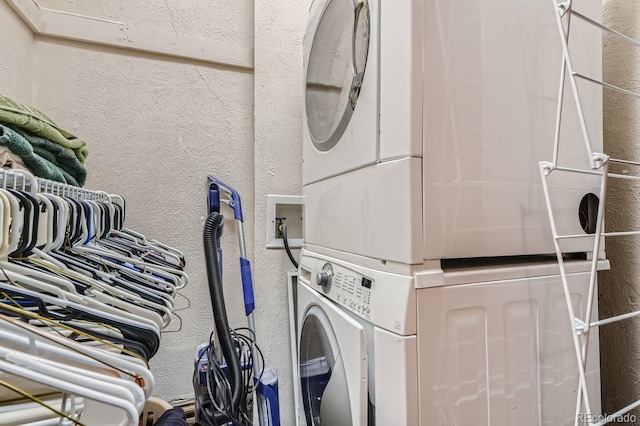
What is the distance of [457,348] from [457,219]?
0.26m

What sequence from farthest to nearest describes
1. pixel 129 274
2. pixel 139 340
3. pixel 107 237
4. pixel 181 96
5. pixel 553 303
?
pixel 181 96 < pixel 107 237 < pixel 129 274 < pixel 553 303 < pixel 139 340

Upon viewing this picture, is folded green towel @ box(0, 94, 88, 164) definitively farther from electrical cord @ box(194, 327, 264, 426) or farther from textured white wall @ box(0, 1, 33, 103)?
electrical cord @ box(194, 327, 264, 426)

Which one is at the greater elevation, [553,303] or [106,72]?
[106,72]

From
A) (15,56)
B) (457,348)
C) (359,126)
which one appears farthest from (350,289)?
(15,56)

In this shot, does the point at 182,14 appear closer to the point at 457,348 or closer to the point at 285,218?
the point at 285,218

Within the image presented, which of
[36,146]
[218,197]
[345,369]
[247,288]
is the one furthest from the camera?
[218,197]

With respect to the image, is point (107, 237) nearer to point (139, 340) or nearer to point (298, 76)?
point (139, 340)

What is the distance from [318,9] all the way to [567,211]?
3.27 ft

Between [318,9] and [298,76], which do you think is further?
[298,76]

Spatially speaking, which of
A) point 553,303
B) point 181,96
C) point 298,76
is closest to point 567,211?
point 553,303

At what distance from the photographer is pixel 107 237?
3.49 feet

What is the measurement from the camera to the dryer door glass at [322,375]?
30.8 inches

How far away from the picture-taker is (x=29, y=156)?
785mm

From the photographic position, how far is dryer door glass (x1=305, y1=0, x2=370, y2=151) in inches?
31.9
